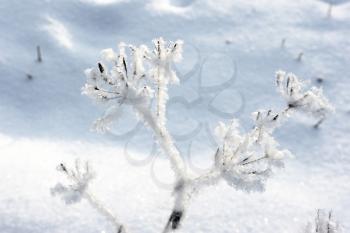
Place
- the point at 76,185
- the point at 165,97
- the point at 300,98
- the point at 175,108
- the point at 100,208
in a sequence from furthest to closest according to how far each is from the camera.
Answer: the point at 175,108, the point at 100,208, the point at 76,185, the point at 165,97, the point at 300,98

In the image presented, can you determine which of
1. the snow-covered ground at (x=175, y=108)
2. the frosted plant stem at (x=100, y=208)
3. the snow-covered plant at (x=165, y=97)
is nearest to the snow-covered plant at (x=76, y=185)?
the frosted plant stem at (x=100, y=208)

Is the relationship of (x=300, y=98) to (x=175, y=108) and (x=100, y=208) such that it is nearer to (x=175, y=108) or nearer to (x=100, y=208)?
(x=100, y=208)

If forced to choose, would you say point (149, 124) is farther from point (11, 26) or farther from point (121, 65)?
point (11, 26)

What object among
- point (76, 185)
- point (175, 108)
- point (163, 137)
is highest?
point (175, 108)

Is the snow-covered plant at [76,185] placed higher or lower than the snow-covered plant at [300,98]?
lower

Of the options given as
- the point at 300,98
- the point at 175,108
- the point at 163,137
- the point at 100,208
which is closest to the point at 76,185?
the point at 100,208

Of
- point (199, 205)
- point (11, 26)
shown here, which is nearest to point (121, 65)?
point (199, 205)

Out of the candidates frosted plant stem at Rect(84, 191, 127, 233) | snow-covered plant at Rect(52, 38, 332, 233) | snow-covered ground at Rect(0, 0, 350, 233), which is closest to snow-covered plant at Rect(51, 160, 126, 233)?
frosted plant stem at Rect(84, 191, 127, 233)

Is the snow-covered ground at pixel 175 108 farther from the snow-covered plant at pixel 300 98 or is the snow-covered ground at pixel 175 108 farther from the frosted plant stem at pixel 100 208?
the snow-covered plant at pixel 300 98

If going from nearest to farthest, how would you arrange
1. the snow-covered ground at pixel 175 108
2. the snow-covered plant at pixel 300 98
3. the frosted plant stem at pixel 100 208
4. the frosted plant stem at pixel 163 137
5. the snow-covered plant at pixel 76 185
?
the snow-covered plant at pixel 300 98 < the frosted plant stem at pixel 163 137 < the snow-covered plant at pixel 76 185 < the frosted plant stem at pixel 100 208 < the snow-covered ground at pixel 175 108
